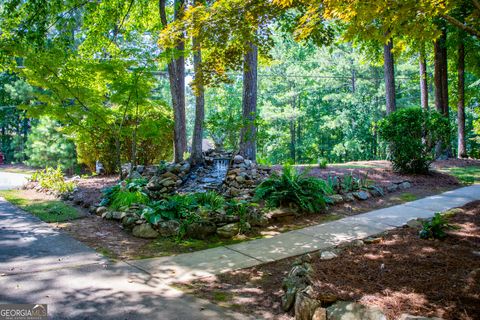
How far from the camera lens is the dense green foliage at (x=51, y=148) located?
15.9 metres

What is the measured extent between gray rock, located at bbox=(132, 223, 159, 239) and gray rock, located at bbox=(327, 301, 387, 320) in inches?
127

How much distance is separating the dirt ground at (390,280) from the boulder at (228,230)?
1.24 metres

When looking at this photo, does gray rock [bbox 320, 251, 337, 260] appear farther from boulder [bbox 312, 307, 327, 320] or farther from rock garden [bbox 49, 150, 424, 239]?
rock garden [bbox 49, 150, 424, 239]

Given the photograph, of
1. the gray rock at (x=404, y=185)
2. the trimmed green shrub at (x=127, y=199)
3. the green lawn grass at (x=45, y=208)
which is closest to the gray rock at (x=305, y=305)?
the trimmed green shrub at (x=127, y=199)

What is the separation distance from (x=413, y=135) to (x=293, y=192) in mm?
4425

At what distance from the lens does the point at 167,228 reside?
5.29 meters

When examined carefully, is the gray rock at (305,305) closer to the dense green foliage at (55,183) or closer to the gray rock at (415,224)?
the gray rock at (415,224)

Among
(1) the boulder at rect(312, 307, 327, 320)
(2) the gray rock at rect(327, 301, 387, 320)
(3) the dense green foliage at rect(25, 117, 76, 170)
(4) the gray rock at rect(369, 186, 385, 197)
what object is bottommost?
(1) the boulder at rect(312, 307, 327, 320)

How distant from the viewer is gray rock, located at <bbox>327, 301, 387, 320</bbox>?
2488 millimetres

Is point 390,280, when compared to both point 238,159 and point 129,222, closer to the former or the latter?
point 129,222

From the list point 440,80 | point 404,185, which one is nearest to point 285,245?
point 404,185

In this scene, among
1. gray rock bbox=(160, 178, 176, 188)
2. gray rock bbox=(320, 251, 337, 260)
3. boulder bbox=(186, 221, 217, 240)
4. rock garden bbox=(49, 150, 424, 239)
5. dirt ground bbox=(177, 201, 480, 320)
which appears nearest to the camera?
dirt ground bbox=(177, 201, 480, 320)

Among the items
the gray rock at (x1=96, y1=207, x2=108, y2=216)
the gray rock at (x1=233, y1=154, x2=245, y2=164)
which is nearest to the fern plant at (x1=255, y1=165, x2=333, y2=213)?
the gray rock at (x1=233, y1=154, x2=245, y2=164)

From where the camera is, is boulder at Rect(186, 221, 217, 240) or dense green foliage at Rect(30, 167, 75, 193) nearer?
boulder at Rect(186, 221, 217, 240)
